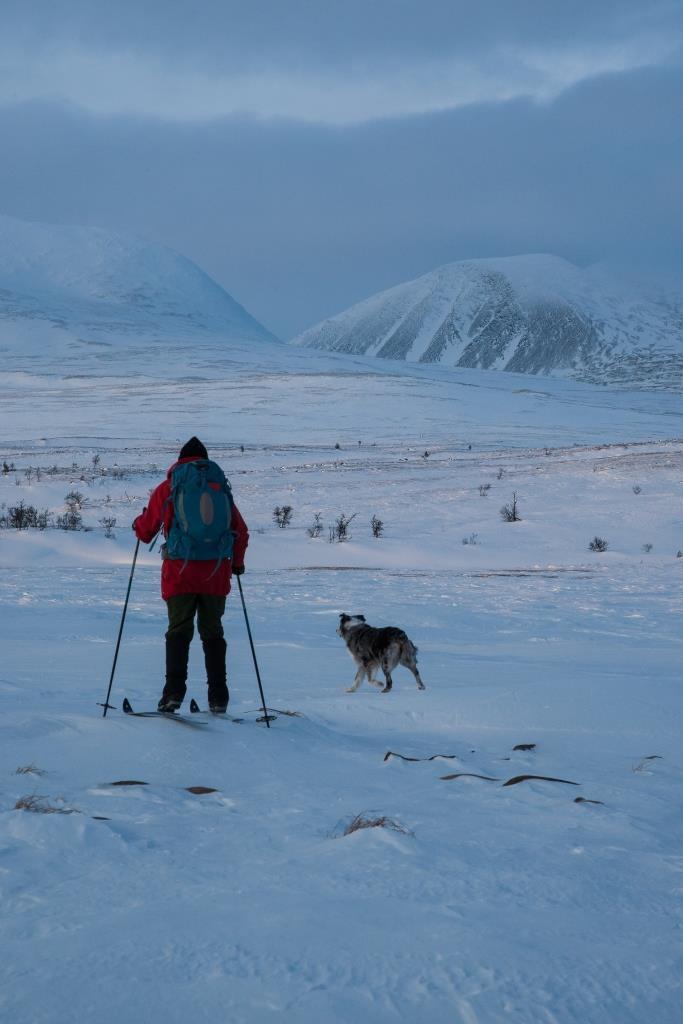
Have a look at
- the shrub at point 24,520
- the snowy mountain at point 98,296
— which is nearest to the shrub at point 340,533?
the shrub at point 24,520

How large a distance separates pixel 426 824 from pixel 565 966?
4.18 ft

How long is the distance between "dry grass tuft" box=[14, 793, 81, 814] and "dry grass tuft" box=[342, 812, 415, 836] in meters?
0.99

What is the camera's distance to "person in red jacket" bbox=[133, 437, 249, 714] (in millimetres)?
5605

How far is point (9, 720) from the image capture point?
16.2 feet

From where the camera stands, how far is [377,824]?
11.2 ft

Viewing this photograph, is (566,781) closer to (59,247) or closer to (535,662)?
(535,662)

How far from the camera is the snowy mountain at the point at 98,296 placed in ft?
427

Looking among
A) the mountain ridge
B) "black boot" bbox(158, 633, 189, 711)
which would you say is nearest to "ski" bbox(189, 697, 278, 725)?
"black boot" bbox(158, 633, 189, 711)

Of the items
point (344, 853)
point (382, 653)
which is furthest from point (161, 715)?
point (344, 853)

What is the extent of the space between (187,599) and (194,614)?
0.13 metres

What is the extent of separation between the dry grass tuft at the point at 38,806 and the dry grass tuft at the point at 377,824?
99 cm

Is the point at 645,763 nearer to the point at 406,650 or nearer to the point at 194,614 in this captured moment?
the point at 406,650

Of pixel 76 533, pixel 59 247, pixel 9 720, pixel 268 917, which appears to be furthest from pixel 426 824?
pixel 59 247

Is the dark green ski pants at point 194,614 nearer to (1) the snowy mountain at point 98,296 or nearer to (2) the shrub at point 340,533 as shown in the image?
(2) the shrub at point 340,533
